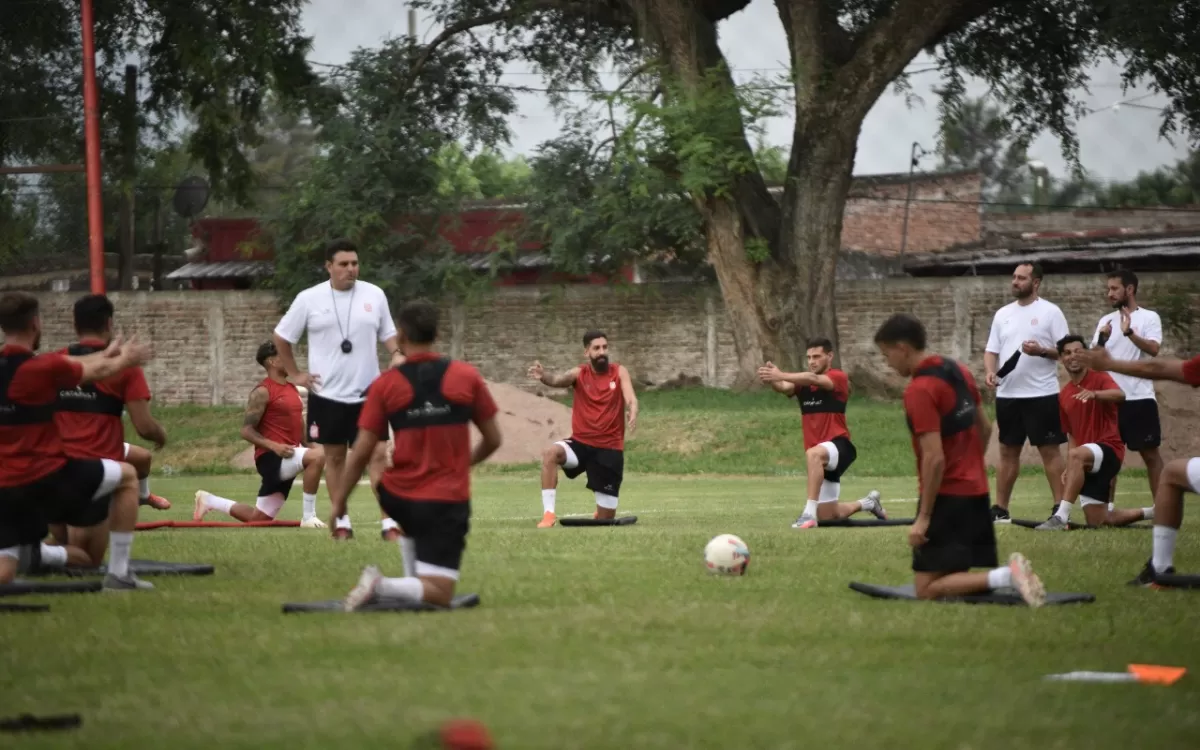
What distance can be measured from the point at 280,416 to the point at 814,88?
19.2 m

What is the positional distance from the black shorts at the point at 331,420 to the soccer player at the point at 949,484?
577 centimetres

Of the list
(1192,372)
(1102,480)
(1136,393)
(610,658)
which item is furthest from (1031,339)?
(610,658)

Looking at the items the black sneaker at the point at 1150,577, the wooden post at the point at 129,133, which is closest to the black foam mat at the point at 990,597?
the black sneaker at the point at 1150,577

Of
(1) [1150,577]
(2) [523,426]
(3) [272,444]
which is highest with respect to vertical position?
(3) [272,444]

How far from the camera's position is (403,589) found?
9.02 m

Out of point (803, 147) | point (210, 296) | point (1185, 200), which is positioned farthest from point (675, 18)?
point (1185, 200)

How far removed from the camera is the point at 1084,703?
654 centimetres

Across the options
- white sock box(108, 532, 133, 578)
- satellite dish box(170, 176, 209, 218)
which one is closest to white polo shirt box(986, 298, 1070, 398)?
white sock box(108, 532, 133, 578)

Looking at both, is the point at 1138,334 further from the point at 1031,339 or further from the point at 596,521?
the point at 596,521

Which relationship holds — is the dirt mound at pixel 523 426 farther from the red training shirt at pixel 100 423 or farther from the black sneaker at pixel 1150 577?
the black sneaker at pixel 1150 577

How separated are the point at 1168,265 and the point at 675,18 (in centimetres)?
1531

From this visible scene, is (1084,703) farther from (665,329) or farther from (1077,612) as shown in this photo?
(665,329)

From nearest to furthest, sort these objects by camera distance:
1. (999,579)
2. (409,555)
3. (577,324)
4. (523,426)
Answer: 1. (409,555)
2. (999,579)
3. (523,426)
4. (577,324)

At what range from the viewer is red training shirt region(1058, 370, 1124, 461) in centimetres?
1609
